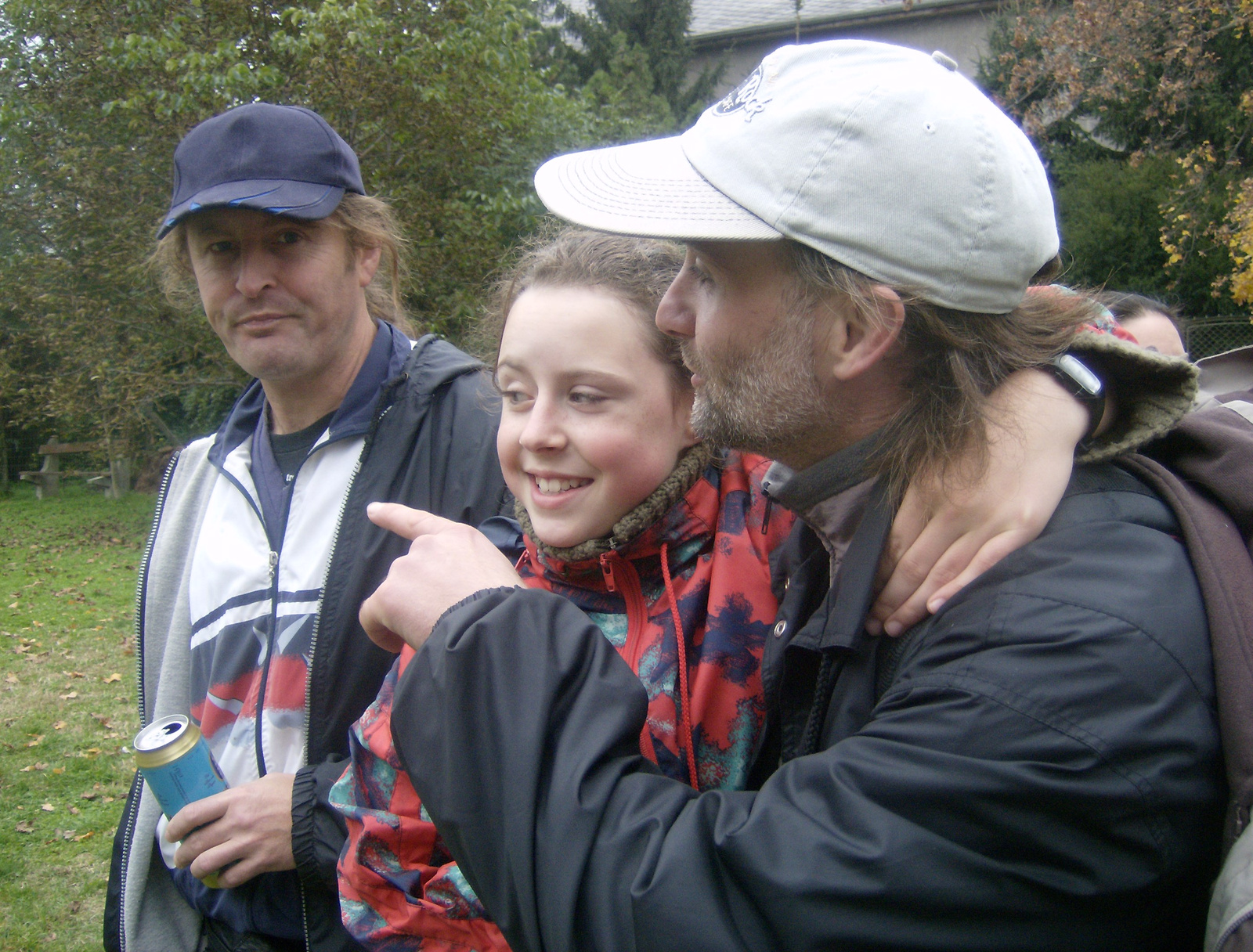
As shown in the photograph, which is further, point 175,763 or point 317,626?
point 317,626

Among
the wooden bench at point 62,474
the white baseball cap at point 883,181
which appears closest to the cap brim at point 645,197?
the white baseball cap at point 883,181

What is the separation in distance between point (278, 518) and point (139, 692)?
25.0 inches

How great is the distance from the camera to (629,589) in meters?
1.75

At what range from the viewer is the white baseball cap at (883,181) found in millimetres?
1371

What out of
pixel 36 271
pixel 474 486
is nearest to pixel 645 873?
pixel 474 486

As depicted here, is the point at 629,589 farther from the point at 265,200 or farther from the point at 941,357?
the point at 265,200

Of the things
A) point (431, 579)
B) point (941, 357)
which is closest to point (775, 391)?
point (941, 357)

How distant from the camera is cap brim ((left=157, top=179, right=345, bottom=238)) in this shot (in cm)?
243

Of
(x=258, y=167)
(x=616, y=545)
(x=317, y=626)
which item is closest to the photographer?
(x=616, y=545)

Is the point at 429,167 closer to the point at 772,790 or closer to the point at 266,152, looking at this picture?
the point at 266,152

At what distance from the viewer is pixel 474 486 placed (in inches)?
92.7

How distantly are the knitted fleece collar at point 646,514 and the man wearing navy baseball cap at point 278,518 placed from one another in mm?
631

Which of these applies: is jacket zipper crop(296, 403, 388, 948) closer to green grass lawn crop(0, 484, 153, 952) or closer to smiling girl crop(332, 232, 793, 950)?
smiling girl crop(332, 232, 793, 950)

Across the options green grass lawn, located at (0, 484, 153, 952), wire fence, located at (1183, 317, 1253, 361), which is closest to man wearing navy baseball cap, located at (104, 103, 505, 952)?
green grass lawn, located at (0, 484, 153, 952)
